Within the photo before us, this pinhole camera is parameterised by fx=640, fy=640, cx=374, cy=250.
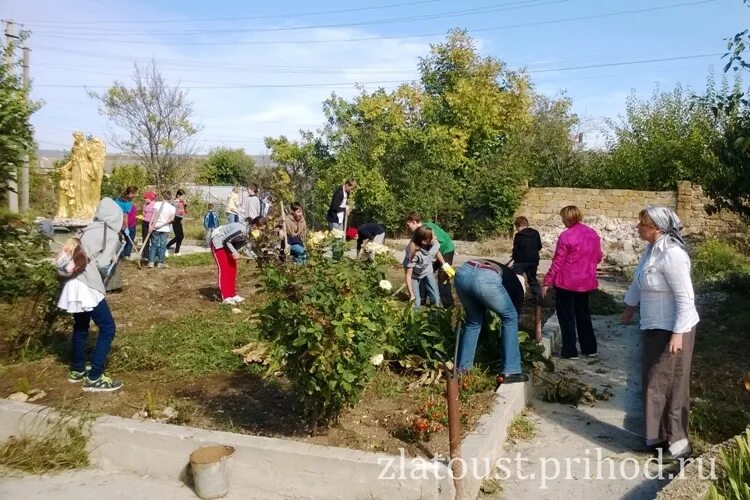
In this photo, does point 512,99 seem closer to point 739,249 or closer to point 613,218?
point 613,218

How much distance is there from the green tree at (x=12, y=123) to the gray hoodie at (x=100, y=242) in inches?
137

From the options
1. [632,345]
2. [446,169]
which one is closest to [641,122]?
[446,169]

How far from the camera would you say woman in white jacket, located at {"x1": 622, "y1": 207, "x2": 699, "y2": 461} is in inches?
167

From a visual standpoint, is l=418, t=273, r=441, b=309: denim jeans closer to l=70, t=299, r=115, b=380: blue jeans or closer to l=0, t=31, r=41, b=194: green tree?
l=70, t=299, r=115, b=380: blue jeans

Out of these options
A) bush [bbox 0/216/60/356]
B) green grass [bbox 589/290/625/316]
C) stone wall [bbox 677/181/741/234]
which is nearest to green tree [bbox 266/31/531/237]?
stone wall [bbox 677/181/741/234]

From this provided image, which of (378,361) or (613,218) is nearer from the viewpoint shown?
(378,361)

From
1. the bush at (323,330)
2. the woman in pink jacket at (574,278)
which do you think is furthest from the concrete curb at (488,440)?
the woman in pink jacket at (574,278)

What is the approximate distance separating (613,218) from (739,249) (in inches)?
172

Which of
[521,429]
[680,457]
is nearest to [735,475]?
[680,457]

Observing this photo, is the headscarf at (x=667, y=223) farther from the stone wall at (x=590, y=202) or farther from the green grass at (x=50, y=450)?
the stone wall at (x=590, y=202)

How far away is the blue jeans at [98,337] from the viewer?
5438 mm

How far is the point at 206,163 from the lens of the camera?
4075 cm

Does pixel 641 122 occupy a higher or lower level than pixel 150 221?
higher

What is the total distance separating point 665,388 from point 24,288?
7.11 m
